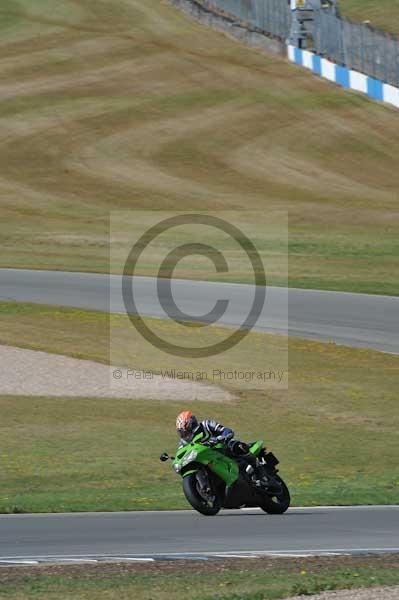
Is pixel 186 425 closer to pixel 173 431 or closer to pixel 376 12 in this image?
pixel 173 431

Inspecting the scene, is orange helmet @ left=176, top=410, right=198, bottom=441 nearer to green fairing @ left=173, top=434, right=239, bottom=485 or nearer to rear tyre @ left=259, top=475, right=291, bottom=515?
green fairing @ left=173, top=434, right=239, bottom=485

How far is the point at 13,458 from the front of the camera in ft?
61.4

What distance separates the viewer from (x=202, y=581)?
11.4m

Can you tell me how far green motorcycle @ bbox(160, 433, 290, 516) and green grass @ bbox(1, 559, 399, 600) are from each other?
7.88 ft

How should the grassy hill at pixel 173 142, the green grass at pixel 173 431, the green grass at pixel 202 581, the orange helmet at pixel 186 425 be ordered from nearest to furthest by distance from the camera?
the green grass at pixel 202 581 → the orange helmet at pixel 186 425 → the green grass at pixel 173 431 → the grassy hill at pixel 173 142

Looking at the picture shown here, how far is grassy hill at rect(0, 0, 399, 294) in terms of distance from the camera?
Answer: 145 feet

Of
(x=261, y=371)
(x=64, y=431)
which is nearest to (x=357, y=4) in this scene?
(x=261, y=371)

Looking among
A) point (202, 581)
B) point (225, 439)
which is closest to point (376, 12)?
point (225, 439)

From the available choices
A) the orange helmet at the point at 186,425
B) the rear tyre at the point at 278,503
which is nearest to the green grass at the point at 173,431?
the rear tyre at the point at 278,503

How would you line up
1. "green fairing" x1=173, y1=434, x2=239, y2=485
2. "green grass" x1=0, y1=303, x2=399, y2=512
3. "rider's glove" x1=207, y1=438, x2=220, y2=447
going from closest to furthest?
"green fairing" x1=173, y1=434, x2=239, y2=485 < "rider's glove" x1=207, y1=438, x2=220, y2=447 < "green grass" x1=0, y1=303, x2=399, y2=512

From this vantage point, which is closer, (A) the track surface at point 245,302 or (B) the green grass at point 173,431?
(B) the green grass at point 173,431

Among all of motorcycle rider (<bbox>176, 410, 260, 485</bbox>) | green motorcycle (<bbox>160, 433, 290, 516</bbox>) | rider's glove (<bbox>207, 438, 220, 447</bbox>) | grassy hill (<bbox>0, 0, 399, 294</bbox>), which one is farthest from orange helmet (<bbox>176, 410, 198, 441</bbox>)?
grassy hill (<bbox>0, 0, 399, 294</bbox>)

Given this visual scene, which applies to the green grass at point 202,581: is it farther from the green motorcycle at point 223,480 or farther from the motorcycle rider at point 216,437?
the motorcycle rider at point 216,437

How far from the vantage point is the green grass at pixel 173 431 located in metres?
16.9
